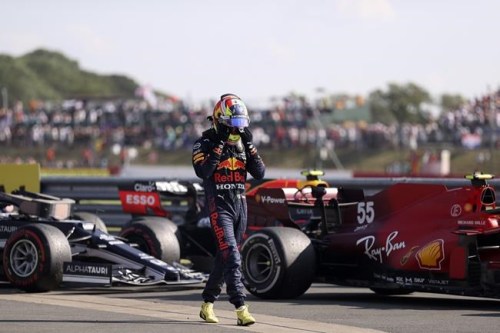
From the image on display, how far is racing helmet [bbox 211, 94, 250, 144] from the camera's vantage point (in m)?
8.98

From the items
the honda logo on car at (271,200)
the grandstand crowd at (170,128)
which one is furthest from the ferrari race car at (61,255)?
the grandstand crowd at (170,128)

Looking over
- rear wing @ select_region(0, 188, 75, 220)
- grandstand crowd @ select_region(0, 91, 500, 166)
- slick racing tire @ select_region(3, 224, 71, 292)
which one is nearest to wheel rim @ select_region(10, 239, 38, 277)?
slick racing tire @ select_region(3, 224, 71, 292)

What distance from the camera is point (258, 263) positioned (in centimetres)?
1100

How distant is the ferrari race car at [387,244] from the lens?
9.95 meters

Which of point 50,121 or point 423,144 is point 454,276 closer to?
point 423,144

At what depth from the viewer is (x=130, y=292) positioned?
11.5 m

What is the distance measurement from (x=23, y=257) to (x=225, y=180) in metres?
3.19

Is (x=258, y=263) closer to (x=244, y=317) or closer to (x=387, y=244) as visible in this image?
(x=387, y=244)

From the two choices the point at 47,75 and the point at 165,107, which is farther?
the point at 47,75

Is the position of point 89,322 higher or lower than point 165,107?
lower

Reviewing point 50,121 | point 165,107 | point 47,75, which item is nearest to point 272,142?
point 165,107

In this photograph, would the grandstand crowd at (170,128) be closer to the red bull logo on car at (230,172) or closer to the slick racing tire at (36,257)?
the slick racing tire at (36,257)

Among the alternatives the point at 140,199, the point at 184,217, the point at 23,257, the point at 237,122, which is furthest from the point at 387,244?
the point at 140,199

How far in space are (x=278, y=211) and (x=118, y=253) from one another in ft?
5.68
